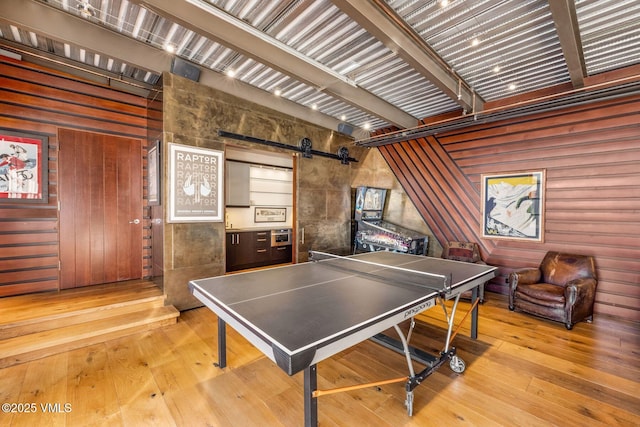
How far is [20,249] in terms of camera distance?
12.0ft

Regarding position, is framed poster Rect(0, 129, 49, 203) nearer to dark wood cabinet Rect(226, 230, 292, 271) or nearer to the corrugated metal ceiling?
the corrugated metal ceiling

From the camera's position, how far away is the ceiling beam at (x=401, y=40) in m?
2.45

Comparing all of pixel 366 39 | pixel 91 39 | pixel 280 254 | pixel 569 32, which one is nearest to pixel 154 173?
pixel 91 39

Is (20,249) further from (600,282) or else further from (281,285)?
(600,282)

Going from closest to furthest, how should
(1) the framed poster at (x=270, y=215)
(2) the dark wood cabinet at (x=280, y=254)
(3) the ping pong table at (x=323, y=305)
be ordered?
1. (3) the ping pong table at (x=323, y=305)
2. (2) the dark wood cabinet at (x=280, y=254)
3. (1) the framed poster at (x=270, y=215)

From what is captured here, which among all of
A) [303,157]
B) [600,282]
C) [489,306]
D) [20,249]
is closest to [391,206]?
[303,157]

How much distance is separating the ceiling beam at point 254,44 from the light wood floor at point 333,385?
3279 millimetres

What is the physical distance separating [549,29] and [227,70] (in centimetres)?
397

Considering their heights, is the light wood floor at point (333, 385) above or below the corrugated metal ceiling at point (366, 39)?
below

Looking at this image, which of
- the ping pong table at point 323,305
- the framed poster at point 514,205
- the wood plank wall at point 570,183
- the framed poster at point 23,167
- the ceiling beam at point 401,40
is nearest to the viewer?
the ping pong table at point 323,305

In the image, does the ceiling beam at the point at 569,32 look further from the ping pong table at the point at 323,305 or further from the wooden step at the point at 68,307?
the wooden step at the point at 68,307

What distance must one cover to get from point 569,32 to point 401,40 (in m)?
1.57

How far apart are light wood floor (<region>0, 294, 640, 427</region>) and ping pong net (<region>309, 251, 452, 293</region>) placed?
2.96 feet

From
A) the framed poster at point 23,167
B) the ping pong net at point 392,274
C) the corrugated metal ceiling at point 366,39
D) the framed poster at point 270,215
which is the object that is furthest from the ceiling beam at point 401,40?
the framed poster at point 270,215
